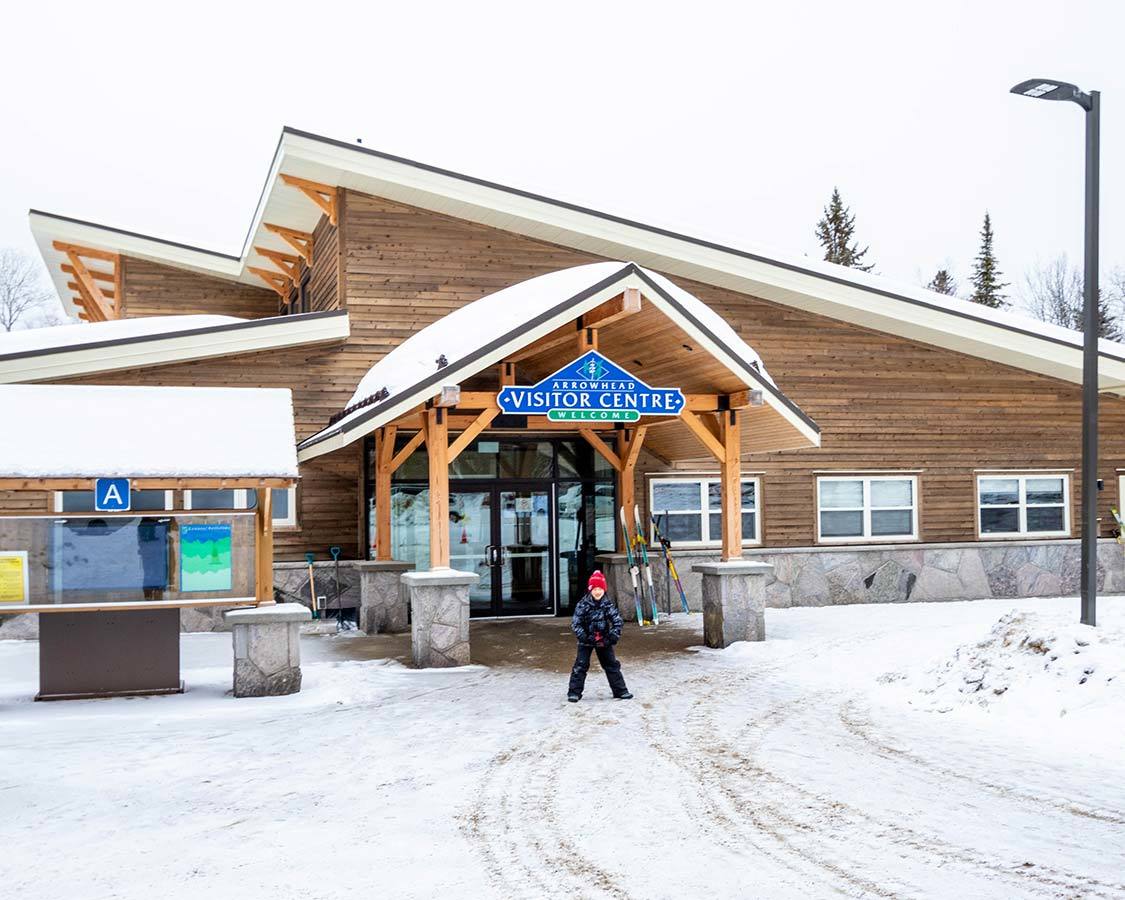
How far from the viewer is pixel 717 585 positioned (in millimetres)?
14672

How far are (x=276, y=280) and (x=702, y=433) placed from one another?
14.2 meters

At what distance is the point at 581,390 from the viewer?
45.5 feet

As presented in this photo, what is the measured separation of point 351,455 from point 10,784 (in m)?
10.9

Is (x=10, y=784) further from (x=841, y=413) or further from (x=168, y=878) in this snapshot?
(x=841, y=413)

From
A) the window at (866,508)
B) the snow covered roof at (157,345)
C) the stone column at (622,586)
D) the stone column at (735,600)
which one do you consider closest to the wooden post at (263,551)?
the stone column at (735,600)

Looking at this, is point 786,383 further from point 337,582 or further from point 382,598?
point 337,582

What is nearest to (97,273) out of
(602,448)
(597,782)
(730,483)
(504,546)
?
(504,546)

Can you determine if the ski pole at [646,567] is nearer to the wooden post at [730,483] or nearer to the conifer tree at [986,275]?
the wooden post at [730,483]

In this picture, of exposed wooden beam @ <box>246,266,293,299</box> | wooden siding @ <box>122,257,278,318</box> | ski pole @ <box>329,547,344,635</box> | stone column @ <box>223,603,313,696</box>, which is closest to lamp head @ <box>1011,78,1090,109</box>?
stone column @ <box>223,603,313,696</box>

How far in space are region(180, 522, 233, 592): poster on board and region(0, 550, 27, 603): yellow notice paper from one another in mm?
1479

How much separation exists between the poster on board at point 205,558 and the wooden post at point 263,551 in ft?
1.01

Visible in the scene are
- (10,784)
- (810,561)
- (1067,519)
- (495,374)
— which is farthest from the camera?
(1067,519)

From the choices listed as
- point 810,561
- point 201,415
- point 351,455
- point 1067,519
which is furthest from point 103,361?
point 1067,519

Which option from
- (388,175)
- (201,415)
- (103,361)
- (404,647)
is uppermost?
(388,175)
